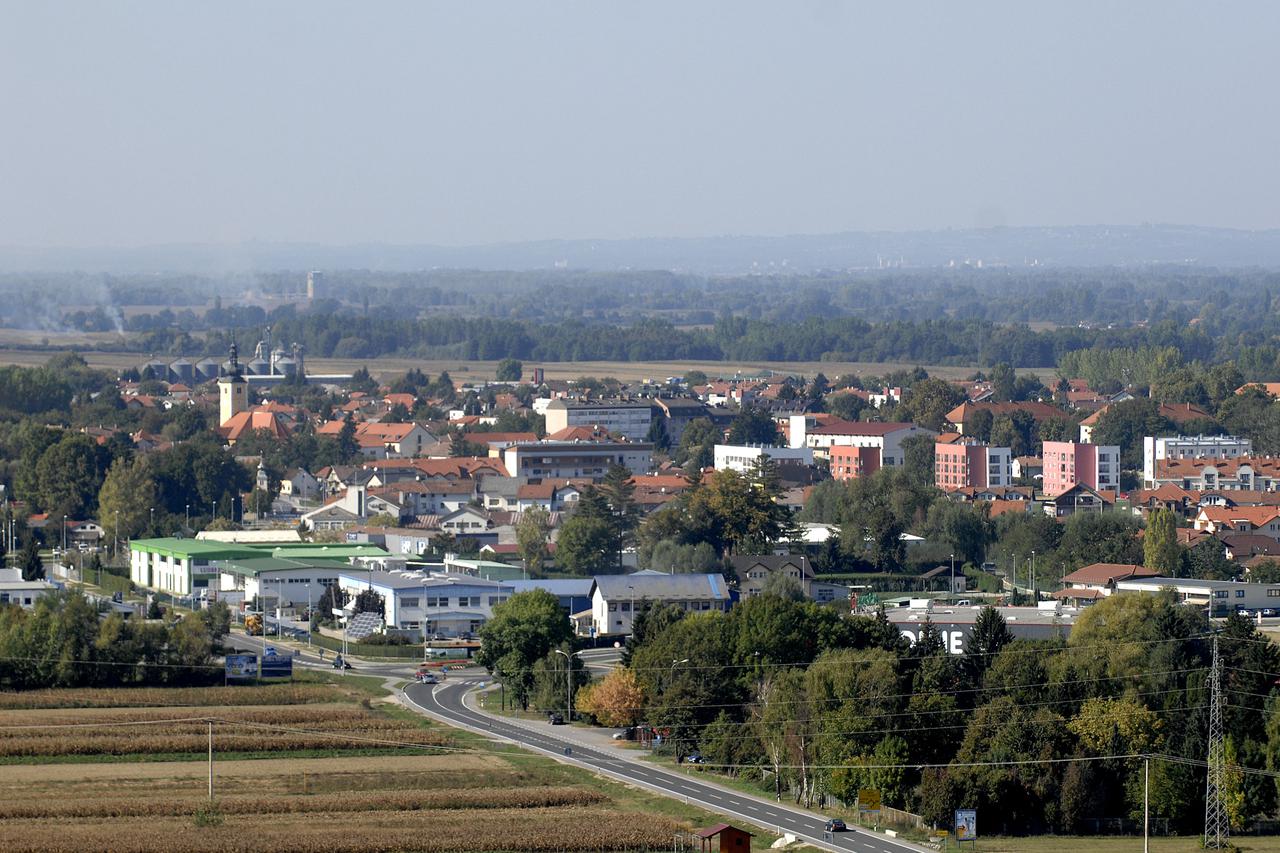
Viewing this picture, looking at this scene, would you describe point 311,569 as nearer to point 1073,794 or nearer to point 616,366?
point 1073,794

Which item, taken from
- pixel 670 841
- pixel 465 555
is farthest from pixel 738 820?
pixel 465 555

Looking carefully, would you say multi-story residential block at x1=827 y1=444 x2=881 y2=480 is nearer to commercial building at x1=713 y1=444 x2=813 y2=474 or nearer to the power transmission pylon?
commercial building at x1=713 y1=444 x2=813 y2=474

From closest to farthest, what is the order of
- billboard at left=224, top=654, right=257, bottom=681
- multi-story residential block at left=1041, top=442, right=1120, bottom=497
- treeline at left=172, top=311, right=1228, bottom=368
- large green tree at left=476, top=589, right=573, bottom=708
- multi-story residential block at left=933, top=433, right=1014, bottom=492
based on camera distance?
large green tree at left=476, top=589, right=573, bottom=708
billboard at left=224, top=654, right=257, bottom=681
multi-story residential block at left=1041, top=442, right=1120, bottom=497
multi-story residential block at left=933, top=433, right=1014, bottom=492
treeline at left=172, top=311, right=1228, bottom=368

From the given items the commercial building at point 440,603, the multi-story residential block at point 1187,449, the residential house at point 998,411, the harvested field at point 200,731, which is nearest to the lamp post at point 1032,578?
the commercial building at point 440,603

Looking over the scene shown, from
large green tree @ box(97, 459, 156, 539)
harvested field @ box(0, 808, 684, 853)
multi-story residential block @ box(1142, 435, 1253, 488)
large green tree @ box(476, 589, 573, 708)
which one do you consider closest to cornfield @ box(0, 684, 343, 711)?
large green tree @ box(476, 589, 573, 708)

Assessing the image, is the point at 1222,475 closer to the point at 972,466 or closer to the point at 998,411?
the point at 972,466

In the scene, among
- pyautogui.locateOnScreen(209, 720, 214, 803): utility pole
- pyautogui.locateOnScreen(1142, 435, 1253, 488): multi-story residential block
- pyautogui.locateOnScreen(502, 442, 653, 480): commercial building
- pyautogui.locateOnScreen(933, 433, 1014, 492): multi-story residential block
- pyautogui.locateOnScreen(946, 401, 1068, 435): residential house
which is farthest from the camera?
pyautogui.locateOnScreen(946, 401, 1068, 435): residential house
